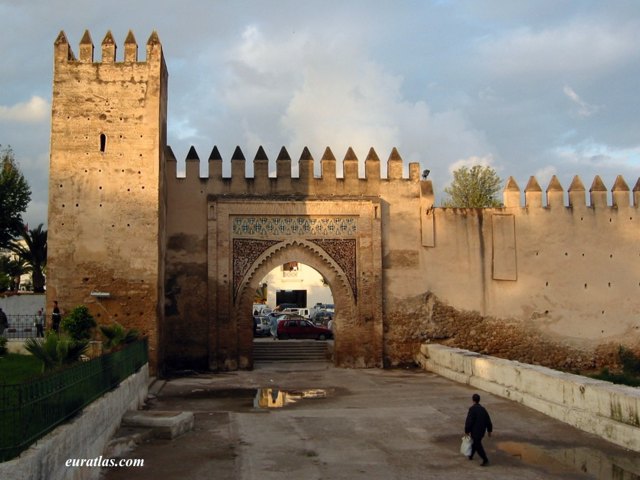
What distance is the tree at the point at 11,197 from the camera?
842 inches

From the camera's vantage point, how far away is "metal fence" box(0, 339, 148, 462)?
448cm

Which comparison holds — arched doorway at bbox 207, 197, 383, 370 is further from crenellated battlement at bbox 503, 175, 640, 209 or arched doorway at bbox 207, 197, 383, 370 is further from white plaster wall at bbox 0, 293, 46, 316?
white plaster wall at bbox 0, 293, 46, 316

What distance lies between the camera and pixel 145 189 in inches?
550

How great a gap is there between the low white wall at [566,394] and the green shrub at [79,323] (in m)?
7.31

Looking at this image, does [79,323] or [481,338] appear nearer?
[79,323]

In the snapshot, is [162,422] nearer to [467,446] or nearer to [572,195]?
[467,446]

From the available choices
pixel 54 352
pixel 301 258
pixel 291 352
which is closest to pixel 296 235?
pixel 301 258

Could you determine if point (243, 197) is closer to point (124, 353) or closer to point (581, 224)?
point (124, 353)

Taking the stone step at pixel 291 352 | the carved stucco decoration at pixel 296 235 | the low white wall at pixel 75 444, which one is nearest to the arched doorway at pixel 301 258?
the carved stucco decoration at pixel 296 235

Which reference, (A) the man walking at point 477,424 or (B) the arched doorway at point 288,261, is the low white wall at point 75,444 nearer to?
(A) the man walking at point 477,424

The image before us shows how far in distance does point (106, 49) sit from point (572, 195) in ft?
38.3

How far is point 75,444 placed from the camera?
18.9ft

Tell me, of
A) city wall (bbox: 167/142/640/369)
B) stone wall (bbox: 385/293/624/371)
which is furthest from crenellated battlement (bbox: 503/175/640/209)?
stone wall (bbox: 385/293/624/371)

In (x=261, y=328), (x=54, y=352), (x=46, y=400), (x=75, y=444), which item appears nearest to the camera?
(x=46, y=400)
